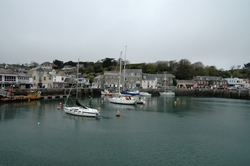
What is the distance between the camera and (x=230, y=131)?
25.3m

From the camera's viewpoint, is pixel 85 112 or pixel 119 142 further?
pixel 85 112

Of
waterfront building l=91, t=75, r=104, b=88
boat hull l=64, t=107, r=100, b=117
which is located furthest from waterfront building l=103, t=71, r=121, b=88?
boat hull l=64, t=107, r=100, b=117

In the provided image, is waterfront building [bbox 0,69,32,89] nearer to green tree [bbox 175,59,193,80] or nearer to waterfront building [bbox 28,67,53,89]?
waterfront building [bbox 28,67,53,89]

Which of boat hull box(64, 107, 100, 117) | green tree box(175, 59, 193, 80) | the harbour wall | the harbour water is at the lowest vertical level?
the harbour water

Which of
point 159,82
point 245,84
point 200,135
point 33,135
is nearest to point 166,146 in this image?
point 200,135

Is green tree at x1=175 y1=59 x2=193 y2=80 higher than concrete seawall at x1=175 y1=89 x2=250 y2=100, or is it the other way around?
green tree at x1=175 y1=59 x2=193 y2=80

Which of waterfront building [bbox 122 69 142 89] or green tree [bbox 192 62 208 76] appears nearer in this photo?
waterfront building [bbox 122 69 142 89]

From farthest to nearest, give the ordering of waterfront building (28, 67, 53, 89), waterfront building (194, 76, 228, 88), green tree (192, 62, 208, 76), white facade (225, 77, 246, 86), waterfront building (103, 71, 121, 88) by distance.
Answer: green tree (192, 62, 208, 76) < white facade (225, 77, 246, 86) < waterfront building (194, 76, 228, 88) < waterfront building (103, 71, 121, 88) < waterfront building (28, 67, 53, 89)

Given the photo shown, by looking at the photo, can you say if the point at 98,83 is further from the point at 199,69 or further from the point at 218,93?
the point at 199,69

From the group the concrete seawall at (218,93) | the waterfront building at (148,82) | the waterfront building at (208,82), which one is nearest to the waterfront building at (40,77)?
the waterfront building at (148,82)

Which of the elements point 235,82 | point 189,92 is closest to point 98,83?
point 189,92

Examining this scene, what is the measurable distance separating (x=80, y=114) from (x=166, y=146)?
594 inches

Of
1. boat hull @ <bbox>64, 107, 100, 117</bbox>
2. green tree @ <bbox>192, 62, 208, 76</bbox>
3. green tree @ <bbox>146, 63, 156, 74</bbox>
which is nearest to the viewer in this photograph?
boat hull @ <bbox>64, 107, 100, 117</bbox>

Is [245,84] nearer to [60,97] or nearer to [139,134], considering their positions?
[60,97]
